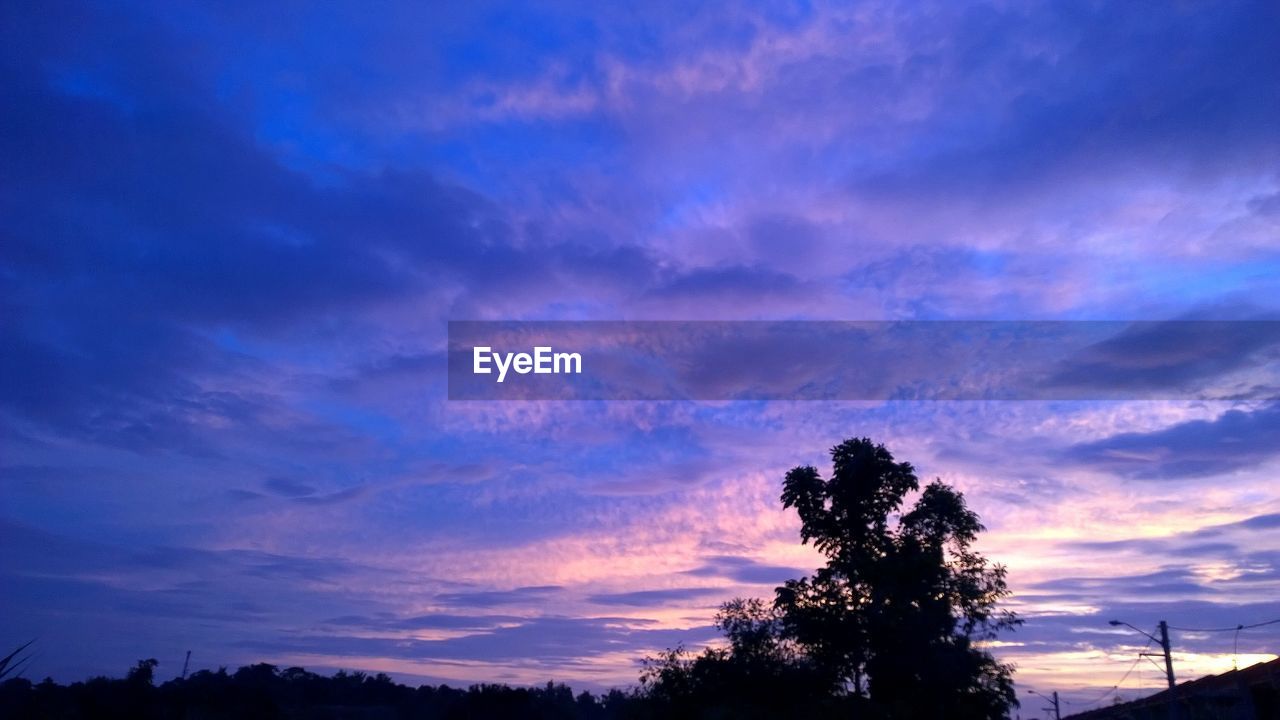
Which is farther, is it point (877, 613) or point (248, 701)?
point (248, 701)

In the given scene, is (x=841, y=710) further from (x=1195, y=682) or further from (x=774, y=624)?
(x=1195, y=682)

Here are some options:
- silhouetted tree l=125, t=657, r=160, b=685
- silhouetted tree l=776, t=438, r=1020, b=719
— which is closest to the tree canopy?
silhouetted tree l=776, t=438, r=1020, b=719

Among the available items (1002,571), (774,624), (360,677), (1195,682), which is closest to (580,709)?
(360,677)

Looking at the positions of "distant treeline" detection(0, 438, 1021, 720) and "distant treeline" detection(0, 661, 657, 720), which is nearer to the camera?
"distant treeline" detection(0, 438, 1021, 720)

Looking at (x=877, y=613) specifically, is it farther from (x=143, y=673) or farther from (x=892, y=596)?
(x=143, y=673)

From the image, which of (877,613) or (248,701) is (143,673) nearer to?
(248,701)

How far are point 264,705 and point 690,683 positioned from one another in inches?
1170

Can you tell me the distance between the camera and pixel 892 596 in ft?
110

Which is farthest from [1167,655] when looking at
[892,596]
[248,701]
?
[248,701]

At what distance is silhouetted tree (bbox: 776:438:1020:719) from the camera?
33000 millimetres

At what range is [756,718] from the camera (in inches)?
1342

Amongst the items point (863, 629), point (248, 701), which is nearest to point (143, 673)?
point (248, 701)

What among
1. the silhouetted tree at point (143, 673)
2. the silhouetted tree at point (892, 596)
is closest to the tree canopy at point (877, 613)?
the silhouetted tree at point (892, 596)

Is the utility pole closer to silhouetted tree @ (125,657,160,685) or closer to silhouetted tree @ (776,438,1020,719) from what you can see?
silhouetted tree @ (776,438,1020,719)
